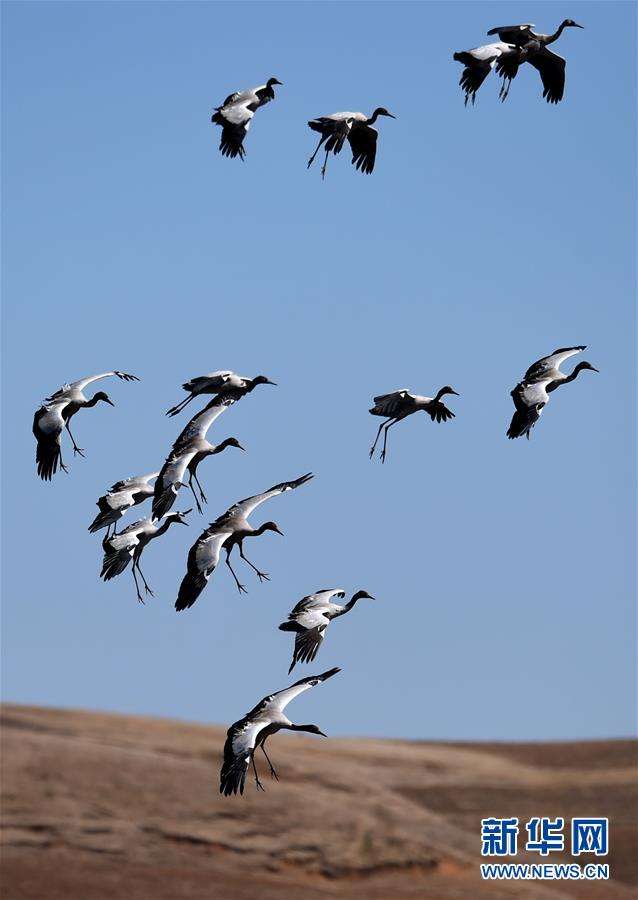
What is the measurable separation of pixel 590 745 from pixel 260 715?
58.8m

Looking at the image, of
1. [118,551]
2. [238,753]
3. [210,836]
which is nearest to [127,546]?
[118,551]

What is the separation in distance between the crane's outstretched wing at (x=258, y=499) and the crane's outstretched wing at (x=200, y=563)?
0.50m

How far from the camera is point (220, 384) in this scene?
3275 centimetres

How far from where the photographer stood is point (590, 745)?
84.5 meters

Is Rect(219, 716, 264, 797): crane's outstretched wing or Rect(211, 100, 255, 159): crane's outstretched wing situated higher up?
Rect(211, 100, 255, 159): crane's outstretched wing

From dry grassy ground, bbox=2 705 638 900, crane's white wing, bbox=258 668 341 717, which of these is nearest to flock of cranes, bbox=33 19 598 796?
crane's white wing, bbox=258 668 341 717

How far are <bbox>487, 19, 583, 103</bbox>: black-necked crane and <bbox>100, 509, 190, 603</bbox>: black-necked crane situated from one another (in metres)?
9.89

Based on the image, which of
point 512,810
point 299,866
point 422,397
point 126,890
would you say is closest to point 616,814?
point 512,810

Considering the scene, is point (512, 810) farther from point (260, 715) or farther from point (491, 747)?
point (260, 715)

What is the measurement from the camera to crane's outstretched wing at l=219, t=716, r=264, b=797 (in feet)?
85.5

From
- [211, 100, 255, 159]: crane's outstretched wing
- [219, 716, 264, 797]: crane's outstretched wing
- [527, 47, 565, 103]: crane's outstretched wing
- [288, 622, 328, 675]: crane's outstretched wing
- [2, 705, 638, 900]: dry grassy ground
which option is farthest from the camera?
[2, 705, 638, 900]: dry grassy ground

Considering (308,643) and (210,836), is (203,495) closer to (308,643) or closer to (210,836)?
(308,643)

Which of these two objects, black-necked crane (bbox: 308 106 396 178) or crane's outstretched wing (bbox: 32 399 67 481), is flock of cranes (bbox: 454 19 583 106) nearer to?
black-necked crane (bbox: 308 106 396 178)

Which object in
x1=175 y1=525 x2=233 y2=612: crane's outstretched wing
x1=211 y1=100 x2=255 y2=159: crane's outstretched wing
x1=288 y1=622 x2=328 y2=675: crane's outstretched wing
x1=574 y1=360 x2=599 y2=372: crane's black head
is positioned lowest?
x1=288 y1=622 x2=328 y2=675: crane's outstretched wing
